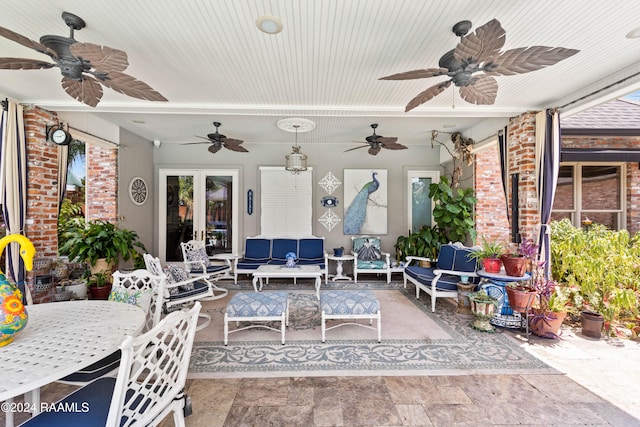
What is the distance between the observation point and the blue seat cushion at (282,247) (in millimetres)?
5785

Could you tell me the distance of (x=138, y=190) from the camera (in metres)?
5.63

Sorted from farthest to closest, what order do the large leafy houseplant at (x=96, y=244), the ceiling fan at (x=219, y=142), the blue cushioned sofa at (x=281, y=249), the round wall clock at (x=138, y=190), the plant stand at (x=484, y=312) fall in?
the blue cushioned sofa at (x=281, y=249) < the round wall clock at (x=138, y=190) < the ceiling fan at (x=219, y=142) < the large leafy houseplant at (x=96, y=244) < the plant stand at (x=484, y=312)

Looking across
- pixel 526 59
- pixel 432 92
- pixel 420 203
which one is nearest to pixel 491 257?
pixel 432 92

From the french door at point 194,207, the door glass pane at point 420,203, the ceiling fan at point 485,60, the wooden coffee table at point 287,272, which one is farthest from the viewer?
the door glass pane at point 420,203

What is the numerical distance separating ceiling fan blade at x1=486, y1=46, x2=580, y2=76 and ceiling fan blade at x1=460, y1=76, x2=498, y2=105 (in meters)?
0.11

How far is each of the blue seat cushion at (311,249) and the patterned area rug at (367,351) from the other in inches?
78.3

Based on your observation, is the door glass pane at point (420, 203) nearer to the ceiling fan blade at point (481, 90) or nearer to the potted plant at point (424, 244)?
the potted plant at point (424, 244)

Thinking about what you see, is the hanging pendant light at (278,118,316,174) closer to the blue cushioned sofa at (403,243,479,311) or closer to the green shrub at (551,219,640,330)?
the blue cushioned sofa at (403,243,479,311)

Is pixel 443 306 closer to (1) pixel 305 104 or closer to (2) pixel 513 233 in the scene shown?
(2) pixel 513 233

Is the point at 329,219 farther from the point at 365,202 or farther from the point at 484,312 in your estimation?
the point at 484,312

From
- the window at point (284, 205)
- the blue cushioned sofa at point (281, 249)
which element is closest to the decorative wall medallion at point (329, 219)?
the window at point (284, 205)

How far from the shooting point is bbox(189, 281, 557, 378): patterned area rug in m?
2.51

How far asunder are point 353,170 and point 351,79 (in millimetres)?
3203

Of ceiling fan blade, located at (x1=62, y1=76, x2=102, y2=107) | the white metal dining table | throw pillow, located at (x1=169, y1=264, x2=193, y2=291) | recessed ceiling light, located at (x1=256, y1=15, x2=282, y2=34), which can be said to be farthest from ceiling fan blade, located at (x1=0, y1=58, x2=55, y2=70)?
throw pillow, located at (x1=169, y1=264, x2=193, y2=291)
